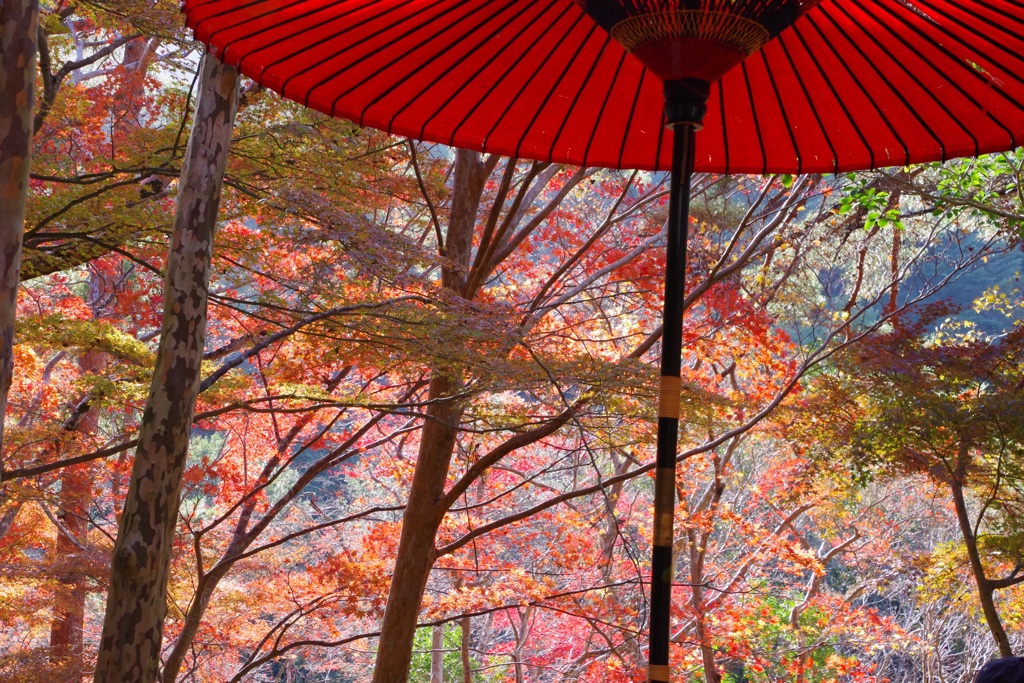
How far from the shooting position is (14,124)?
1771 mm

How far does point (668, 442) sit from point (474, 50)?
51cm

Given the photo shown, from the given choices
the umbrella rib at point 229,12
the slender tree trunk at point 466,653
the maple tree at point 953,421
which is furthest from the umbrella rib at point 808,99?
the slender tree trunk at point 466,653

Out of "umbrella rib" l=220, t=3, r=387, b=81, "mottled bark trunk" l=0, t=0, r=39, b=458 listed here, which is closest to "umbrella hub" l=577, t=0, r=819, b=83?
"umbrella rib" l=220, t=3, r=387, b=81

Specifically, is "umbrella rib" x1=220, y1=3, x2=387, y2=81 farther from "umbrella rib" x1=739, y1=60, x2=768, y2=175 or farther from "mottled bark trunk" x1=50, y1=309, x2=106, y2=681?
"mottled bark trunk" x1=50, y1=309, x2=106, y2=681

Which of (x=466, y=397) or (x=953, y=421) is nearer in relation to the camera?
(x=466, y=397)

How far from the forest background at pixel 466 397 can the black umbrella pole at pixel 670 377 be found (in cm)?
268

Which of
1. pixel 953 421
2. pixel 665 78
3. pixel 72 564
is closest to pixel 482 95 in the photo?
pixel 665 78

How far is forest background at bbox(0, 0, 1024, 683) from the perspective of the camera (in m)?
4.05

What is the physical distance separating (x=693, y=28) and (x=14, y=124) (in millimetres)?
1523

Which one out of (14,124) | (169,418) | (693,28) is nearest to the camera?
(693,28)

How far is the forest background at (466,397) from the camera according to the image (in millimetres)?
4055

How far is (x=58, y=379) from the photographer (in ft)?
27.3

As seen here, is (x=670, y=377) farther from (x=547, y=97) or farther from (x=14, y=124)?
(x=14, y=124)

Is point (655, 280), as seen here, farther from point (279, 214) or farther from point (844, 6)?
point (844, 6)
